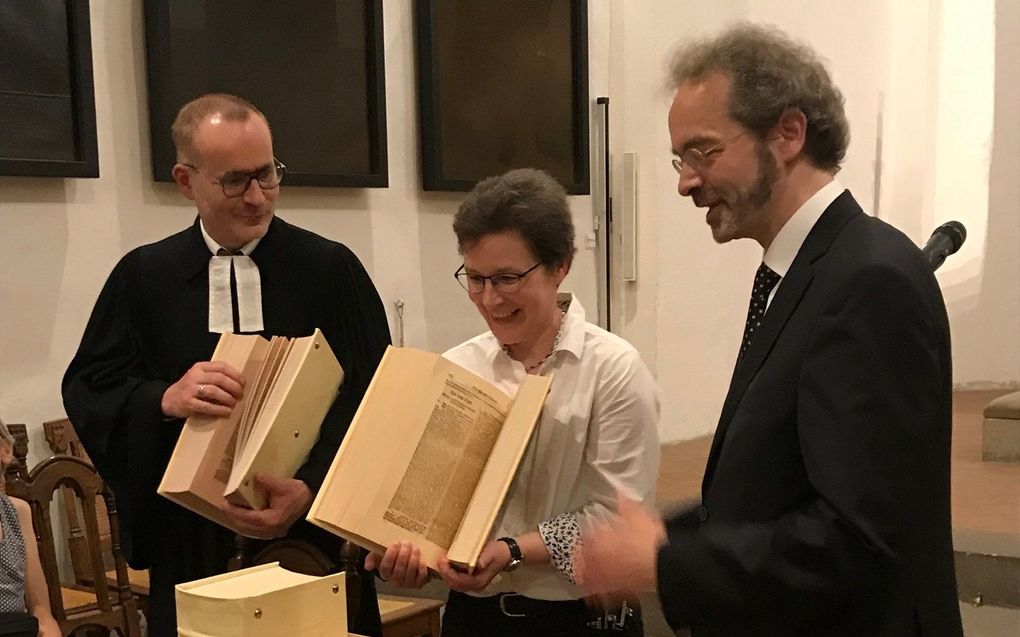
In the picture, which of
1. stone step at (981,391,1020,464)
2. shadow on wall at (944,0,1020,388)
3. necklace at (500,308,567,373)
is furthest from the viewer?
shadow on wall at (944,0,1020,388)

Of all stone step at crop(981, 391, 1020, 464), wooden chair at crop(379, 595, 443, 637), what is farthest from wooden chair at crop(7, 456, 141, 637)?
stone step at crop(981, 391, 1020, 464)

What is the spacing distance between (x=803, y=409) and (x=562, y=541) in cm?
64

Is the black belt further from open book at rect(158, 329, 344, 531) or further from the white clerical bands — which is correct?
the white clerical bands

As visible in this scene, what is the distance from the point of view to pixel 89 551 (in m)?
3.26

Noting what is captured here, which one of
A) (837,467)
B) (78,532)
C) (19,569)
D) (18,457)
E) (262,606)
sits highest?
(837,467)

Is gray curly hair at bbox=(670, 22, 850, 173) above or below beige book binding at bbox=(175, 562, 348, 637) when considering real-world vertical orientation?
above

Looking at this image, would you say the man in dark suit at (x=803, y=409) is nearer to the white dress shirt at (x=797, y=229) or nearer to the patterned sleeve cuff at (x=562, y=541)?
the white dress shirt at (x=797, y=229)

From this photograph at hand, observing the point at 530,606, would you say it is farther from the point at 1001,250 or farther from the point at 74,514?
the point at 1001,250

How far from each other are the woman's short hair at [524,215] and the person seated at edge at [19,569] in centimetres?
144

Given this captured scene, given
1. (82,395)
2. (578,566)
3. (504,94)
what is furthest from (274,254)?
(504,94)

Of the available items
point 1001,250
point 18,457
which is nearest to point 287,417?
point 18,457

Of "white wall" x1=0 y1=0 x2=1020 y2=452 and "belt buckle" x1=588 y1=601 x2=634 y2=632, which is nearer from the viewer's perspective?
"belt buckle" x1=588 y1=601 x2=634 y2=632

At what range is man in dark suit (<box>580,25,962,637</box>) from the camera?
1.25 m

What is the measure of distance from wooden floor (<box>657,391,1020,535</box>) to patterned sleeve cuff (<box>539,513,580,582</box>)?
195 centimetres
